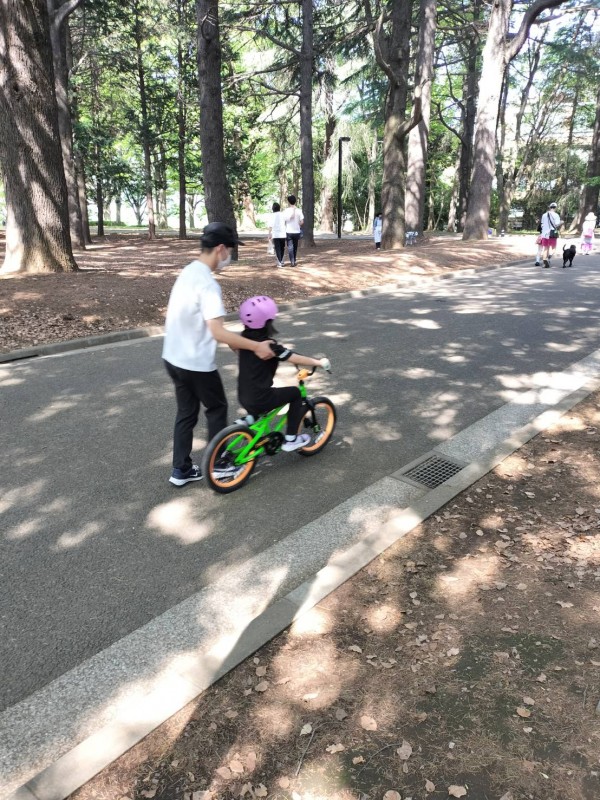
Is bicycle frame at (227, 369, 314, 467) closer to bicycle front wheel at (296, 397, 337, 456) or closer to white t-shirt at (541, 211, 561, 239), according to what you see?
bicycle front wheel at (296, 397, 337, 456)

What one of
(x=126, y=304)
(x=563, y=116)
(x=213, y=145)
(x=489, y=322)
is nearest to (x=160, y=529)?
(x=126, y=304)

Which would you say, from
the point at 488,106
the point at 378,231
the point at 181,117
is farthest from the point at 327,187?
the point at 488,106

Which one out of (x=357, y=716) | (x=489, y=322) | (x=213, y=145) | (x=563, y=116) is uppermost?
(x=563, y=116)

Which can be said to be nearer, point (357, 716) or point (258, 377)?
point (357, 716)

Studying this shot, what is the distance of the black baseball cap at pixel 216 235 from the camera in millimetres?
3885

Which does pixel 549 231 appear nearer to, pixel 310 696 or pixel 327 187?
pixel 310 696

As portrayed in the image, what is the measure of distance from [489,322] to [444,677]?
28.6ft

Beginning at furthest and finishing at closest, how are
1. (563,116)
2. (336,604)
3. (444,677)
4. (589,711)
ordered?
(563,116), (336,604), (444,677), (589,711)

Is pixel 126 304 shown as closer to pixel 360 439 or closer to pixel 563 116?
pixel 360 439

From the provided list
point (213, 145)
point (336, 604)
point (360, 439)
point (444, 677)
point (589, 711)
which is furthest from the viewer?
point (213, 145)

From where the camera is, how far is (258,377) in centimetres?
441

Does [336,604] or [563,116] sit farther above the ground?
[563,116]

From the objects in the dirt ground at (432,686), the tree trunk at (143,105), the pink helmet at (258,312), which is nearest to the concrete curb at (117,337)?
the pink helmet at (258,312)

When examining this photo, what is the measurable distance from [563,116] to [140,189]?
31664mm
